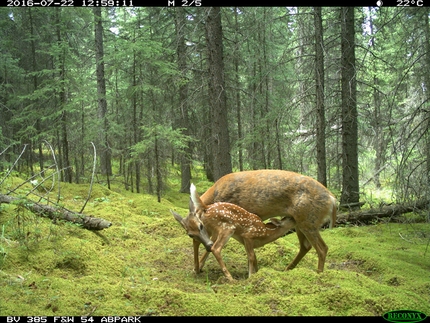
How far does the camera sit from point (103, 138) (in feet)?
43.7

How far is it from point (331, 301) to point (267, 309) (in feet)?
2.24

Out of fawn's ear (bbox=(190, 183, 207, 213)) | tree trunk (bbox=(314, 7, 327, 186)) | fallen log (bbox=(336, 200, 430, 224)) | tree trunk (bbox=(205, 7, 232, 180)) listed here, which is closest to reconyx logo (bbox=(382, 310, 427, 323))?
fawn's ear (bbox=(190, 183, 207, 213))

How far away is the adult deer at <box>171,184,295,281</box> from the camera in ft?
15.3

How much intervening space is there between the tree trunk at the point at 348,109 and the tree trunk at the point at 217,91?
3.22m

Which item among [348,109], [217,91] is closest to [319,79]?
[348,109]

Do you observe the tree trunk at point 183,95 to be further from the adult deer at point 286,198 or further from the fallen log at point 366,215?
the adult deer at point 286,198

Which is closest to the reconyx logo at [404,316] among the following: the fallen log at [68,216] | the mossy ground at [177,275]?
the mossy ground at [177,275]

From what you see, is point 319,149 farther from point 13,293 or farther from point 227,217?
point 13,293

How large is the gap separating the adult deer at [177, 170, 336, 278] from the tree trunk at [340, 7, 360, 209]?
4.70m

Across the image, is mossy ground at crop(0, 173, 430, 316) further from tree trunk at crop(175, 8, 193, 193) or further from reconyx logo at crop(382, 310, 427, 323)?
tree trunk at crop(175, 8, 193, 193)

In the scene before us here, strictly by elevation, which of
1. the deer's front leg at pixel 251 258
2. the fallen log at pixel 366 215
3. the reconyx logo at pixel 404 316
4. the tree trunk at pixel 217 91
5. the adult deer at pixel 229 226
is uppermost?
the tree trunk at pixel 217 91

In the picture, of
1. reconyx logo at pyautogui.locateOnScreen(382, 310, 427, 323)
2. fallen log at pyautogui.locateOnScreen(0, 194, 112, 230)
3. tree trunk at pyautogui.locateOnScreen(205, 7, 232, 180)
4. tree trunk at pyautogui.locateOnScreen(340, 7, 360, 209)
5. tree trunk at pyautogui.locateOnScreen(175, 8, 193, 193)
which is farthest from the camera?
tree trunk at pyautogui.locateOnScreen(175, 8, 193, 193)

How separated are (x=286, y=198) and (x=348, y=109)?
5168 mm

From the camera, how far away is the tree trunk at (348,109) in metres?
9.03
